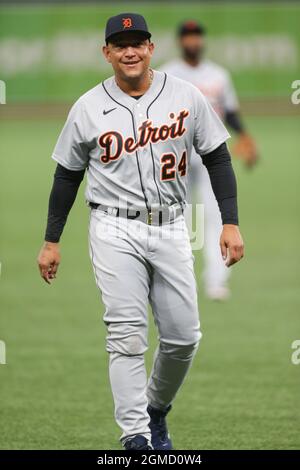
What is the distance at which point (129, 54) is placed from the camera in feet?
17.9

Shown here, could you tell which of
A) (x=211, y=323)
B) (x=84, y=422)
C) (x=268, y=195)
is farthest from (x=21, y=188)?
(x=84, y=422)

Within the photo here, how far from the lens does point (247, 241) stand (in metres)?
14.0

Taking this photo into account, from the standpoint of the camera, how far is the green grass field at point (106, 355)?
621cm

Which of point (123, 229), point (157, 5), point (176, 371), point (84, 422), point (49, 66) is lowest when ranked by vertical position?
point (84, 422)

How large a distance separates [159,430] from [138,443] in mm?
587

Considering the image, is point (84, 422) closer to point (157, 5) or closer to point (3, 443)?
point (3, 443)

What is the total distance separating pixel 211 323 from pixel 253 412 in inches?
112

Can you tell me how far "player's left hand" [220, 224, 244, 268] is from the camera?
554cm

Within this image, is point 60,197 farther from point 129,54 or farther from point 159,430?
point 159,430

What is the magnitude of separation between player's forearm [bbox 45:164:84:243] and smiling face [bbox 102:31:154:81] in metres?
0.61

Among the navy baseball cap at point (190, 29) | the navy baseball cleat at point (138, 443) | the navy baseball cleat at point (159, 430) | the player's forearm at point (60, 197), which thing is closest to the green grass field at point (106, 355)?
the navy baseball cleat at point (159, 430)

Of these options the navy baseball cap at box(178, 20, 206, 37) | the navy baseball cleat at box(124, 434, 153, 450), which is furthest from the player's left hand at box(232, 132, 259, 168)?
the navy baseball cleat at box(124, 434, 153, 450)

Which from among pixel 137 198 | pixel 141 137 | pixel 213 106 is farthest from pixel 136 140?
pixel 213 106

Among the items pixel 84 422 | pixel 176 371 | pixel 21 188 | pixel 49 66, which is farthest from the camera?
pixel 49 66
